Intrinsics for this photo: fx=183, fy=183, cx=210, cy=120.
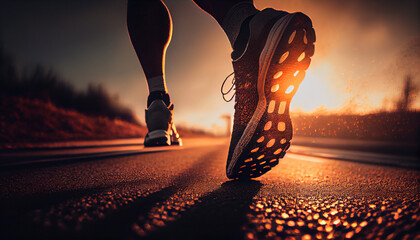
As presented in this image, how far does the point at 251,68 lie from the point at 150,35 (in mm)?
860

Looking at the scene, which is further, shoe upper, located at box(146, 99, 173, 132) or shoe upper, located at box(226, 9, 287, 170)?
shoe upper, located at box(146, 99, 173, 132)

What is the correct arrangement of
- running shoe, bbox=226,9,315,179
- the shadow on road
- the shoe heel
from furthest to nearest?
the shoe heel, running shoe, bbox=226,9,315,179, the shadow on road

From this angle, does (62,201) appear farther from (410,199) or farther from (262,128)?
(410,199)

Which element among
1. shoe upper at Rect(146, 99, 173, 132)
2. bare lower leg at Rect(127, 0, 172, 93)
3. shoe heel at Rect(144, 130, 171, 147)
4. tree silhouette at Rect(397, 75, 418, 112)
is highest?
bare lower leg at Rect(127, 0, 172, 93)

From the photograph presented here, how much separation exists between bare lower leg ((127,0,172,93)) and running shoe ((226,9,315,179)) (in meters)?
0.73

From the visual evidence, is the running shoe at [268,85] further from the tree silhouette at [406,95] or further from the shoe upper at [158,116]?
the tree silhouette at [406,95]

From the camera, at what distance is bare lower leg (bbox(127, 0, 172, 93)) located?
4.05 ft

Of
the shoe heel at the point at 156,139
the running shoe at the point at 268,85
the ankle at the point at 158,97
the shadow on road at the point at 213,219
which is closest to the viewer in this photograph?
the shadow on road at the point at 213,219

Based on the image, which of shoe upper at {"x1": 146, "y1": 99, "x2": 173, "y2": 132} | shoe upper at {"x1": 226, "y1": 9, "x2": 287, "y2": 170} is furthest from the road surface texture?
shoe upper at {"x1": 146, "y1": 99, "x2": 173, "y2": 132}

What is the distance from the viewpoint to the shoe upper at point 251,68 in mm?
696

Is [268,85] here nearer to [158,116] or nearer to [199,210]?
[199,210]

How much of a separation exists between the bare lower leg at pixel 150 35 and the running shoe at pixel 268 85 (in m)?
0.73

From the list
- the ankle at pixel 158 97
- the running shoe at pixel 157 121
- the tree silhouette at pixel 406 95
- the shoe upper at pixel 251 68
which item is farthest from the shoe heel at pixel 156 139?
the tree silhouette at pixel 406 95

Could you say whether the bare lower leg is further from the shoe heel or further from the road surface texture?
the road surface texture
